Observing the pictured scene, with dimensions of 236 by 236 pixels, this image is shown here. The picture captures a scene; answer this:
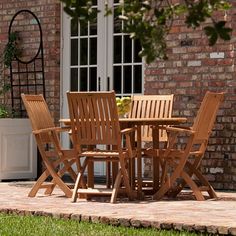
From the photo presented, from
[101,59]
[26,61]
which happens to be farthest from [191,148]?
[26,61]

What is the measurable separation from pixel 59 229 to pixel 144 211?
2.96 feet

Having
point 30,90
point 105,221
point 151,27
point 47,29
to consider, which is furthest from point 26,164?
Result: point 151,27

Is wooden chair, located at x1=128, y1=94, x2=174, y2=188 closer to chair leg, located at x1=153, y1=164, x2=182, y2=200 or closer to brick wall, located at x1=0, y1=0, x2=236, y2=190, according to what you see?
brick wall, located at x1=0, y1=0, x2=236, y2=190

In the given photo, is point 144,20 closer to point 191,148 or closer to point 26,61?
point 191,148

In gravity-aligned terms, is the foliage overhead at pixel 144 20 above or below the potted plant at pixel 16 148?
above

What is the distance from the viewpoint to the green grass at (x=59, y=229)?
17.2 feet

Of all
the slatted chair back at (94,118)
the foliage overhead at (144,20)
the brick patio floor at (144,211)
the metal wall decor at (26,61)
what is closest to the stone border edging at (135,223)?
the brick patio floor at (144,211)

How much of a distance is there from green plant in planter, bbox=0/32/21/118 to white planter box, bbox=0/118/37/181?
0.39 m

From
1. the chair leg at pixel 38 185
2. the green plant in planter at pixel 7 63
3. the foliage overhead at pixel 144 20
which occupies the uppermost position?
the foliage overhead at pixel 144 20

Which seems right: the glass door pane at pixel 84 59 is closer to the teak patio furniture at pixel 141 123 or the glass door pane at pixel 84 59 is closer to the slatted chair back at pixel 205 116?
the teak patio furniture at pixel 141 123

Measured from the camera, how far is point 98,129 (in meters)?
6.85

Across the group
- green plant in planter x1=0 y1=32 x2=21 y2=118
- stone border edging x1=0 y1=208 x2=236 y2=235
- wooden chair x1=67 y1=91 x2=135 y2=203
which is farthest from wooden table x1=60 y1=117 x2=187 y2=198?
green plant in planter x1=0 y1=32 x2=21 y2=118

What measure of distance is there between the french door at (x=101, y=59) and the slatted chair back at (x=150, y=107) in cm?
114

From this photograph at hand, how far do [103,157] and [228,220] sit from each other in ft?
6.10
